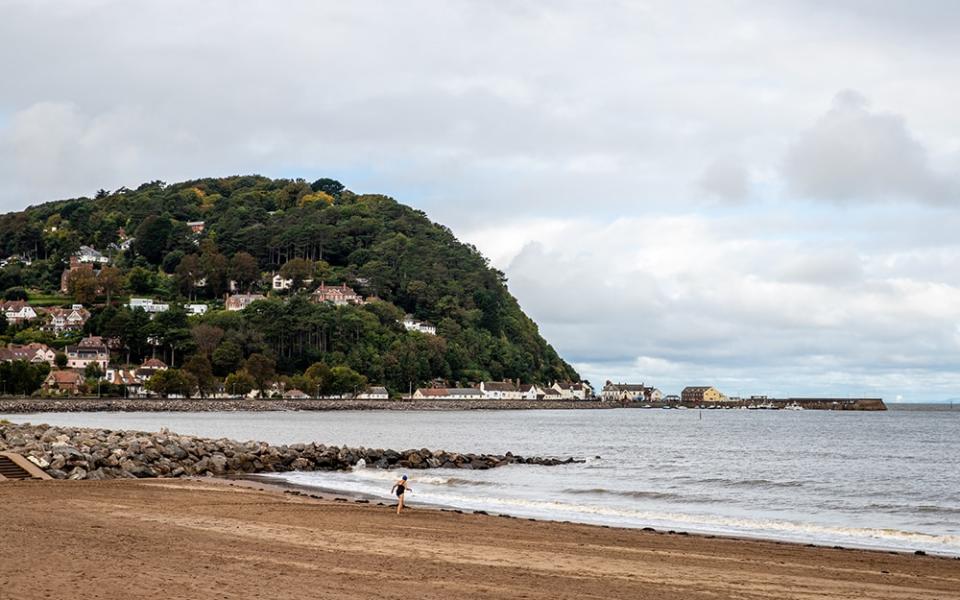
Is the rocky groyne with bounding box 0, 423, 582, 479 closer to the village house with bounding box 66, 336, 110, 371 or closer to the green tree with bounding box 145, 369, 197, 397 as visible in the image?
the green tree with bounding box 145, 369, 197, 397

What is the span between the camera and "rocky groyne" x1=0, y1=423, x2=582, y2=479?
30844 mm

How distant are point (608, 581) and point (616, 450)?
45093 millimetres

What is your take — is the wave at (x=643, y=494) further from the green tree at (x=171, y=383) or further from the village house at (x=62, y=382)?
the village house at (x=62, y=382)

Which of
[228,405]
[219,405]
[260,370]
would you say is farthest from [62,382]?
[260,370]

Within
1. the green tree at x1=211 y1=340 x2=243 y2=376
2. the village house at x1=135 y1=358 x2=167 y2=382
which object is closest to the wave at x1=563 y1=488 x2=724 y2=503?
the green tree at x1=211 y1=340 x2=243 y2=376

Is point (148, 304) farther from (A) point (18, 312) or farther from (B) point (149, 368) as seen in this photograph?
(B) point (149, 368)

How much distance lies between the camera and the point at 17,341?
490 ft

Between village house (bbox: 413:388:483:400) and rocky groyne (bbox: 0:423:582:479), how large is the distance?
11131cm

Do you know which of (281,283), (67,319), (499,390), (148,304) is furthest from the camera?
(281,283)

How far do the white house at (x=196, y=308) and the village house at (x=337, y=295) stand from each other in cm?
1860

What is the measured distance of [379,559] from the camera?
A: 49.2 feet

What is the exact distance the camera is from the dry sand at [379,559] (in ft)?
40.2

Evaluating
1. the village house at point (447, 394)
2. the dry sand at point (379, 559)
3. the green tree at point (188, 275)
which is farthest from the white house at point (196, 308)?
the dry sand at point (379, 559)

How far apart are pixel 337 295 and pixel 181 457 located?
138 meters
